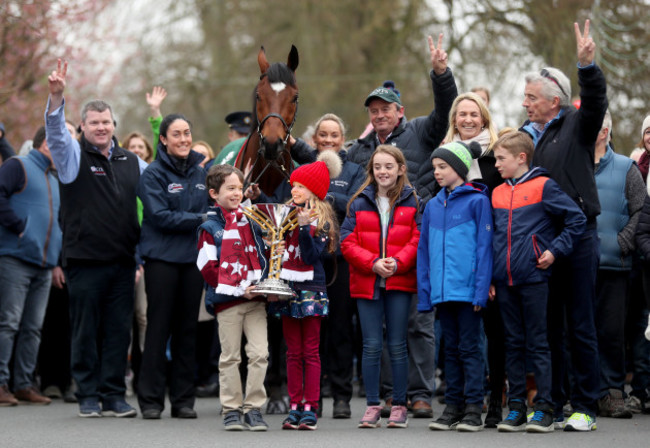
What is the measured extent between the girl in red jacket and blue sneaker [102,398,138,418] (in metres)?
2.30

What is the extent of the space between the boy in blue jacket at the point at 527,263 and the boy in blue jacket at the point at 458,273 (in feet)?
0.53

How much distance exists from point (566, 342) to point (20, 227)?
5.50m

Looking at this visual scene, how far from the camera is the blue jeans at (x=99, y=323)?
9.51 meters

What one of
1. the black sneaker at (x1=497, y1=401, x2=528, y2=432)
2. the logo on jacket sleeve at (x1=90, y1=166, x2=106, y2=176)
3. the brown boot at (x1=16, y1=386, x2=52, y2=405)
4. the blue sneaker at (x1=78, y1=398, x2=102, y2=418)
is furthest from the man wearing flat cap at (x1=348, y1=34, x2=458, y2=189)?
the brown boot at (x1=16, y1=386, x2=52, y2=405)

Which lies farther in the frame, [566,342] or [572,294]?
[566,342]

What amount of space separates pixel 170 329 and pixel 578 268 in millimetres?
3639

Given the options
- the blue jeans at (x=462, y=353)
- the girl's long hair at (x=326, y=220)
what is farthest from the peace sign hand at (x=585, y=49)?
the girl's long hair at (x=326, y=220)

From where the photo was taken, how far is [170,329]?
370 inches

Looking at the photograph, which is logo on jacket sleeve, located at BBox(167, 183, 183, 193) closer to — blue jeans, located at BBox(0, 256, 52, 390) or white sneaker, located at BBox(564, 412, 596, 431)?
blue jeans, located at BBox(0, 256, 52, 390)

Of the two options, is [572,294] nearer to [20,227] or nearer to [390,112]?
[390,112]

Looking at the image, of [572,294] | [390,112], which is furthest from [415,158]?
[572,294]

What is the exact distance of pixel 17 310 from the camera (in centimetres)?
1069

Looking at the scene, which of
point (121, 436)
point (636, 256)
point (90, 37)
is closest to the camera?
point (121, 436)

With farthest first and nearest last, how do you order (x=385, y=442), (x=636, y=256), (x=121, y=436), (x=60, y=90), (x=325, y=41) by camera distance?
(x=325, y=41), (x=636, y=256), (x=60, y=90), (x=121, y=436), (x=385, y=442)
